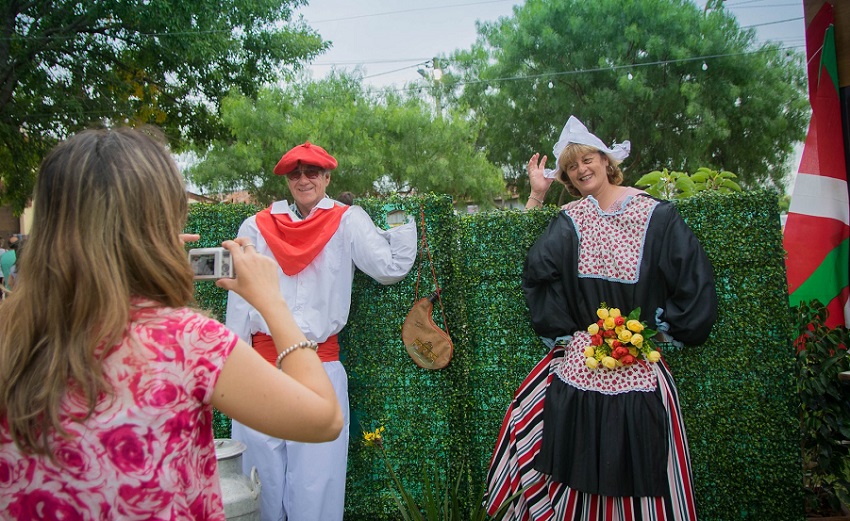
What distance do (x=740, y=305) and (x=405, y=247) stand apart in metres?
1.68

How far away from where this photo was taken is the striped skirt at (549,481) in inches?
108

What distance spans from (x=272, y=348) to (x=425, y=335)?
0.78m

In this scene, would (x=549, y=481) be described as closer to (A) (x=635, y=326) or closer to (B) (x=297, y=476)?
(A) (x=635, y=326)

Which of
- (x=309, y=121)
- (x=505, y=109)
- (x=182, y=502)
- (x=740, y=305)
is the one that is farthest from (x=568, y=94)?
(x=182, y=502)

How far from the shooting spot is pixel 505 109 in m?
24.2

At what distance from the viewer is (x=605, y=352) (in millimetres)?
2803

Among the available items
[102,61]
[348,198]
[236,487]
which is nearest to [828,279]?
[348,198]

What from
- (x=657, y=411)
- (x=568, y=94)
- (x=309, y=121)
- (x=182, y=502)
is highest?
(x=568, y=94)

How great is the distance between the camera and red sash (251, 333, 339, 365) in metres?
3.35

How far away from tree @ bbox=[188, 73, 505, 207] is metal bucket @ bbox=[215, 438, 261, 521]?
14.9m

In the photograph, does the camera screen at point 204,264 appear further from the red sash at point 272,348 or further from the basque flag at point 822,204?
the basque flag at point 822,204

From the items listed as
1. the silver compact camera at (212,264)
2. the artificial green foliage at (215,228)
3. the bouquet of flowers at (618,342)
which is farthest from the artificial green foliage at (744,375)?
the silver compact camera at (212,264)

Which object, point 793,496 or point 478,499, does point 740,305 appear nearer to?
point 793,496

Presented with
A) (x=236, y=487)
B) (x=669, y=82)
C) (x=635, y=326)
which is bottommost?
(x=236, y=487)
